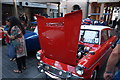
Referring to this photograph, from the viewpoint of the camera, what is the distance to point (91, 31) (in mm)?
3354

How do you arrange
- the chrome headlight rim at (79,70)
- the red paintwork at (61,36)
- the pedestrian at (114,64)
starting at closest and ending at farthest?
1. the pedestrian at (114,64)
2. the red paintwork at (61,36)
3. the chrome headlight rim at (79,70)

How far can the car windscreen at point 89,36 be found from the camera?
10.5 ft

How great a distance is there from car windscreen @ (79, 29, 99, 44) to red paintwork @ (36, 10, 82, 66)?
4.40 ft

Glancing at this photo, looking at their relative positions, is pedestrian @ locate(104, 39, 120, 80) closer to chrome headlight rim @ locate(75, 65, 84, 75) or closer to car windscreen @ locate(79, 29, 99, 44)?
chrome headlight rim @ locate(75, 65, 84, 75)

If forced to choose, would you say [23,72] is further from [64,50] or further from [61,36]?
[61,36]

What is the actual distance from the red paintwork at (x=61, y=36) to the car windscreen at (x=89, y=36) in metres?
1.34

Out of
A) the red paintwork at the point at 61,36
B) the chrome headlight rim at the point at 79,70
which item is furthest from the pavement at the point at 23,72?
the chrome headlight rim at the point at 79,70

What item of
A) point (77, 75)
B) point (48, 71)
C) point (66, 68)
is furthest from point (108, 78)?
point (48, 71)

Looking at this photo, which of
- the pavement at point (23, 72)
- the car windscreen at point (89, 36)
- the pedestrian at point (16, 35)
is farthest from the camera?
the car windscreen at point (89, 36)

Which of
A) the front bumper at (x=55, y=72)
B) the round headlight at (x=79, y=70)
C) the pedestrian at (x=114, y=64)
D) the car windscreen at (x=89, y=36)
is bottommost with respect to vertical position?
the front bumper at (x=55, y=72)

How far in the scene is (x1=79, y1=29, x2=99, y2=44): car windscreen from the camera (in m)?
3.19

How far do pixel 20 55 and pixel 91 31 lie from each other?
96.4 inches

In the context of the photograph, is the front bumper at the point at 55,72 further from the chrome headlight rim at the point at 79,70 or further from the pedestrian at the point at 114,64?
the pedestrian at the point at 114,64

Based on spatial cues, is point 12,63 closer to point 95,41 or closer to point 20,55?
point 20,55
